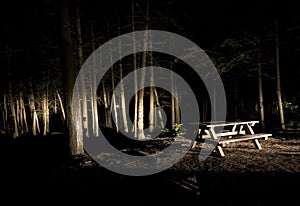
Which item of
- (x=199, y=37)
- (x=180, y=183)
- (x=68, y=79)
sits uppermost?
(x=199, y=37)

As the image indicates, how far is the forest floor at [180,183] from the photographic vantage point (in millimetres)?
3949

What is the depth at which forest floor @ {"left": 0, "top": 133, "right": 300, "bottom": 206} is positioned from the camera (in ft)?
13.0

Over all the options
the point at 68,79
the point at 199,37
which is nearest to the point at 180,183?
the point at 68,79

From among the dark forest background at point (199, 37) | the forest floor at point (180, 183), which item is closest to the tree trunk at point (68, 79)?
the dark forest background at point (199, 37)

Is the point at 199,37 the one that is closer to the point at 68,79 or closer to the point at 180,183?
the point at 68,79

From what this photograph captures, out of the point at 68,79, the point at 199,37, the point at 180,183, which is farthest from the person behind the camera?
the point at 199,37

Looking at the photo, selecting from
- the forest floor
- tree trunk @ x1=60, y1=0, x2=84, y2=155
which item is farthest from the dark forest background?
the forest floor

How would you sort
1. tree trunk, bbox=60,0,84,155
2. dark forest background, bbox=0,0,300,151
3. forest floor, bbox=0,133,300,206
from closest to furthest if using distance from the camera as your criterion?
forest floor, bbox=0,133,300,206, tree trunk, bbox=60,0,84,155, dark forest background, bbox=0,0,300,151

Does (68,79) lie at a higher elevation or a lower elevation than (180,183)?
higher

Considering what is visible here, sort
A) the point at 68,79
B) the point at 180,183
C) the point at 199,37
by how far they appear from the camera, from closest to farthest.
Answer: the point at 180,183 → the point at 68,79 → the point at 199,37

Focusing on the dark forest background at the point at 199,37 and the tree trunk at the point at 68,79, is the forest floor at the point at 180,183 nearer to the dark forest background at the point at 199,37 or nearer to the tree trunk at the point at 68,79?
the tree trunk at the point at 68,79

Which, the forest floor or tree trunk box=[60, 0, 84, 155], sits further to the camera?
tree trunk box=[60, 0, 84, 155]

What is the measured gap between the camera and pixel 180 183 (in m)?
4.06

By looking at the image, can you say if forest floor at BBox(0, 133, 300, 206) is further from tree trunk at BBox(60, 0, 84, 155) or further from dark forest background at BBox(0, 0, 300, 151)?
dark forest background at BBox(0, 0, 300, 151)
